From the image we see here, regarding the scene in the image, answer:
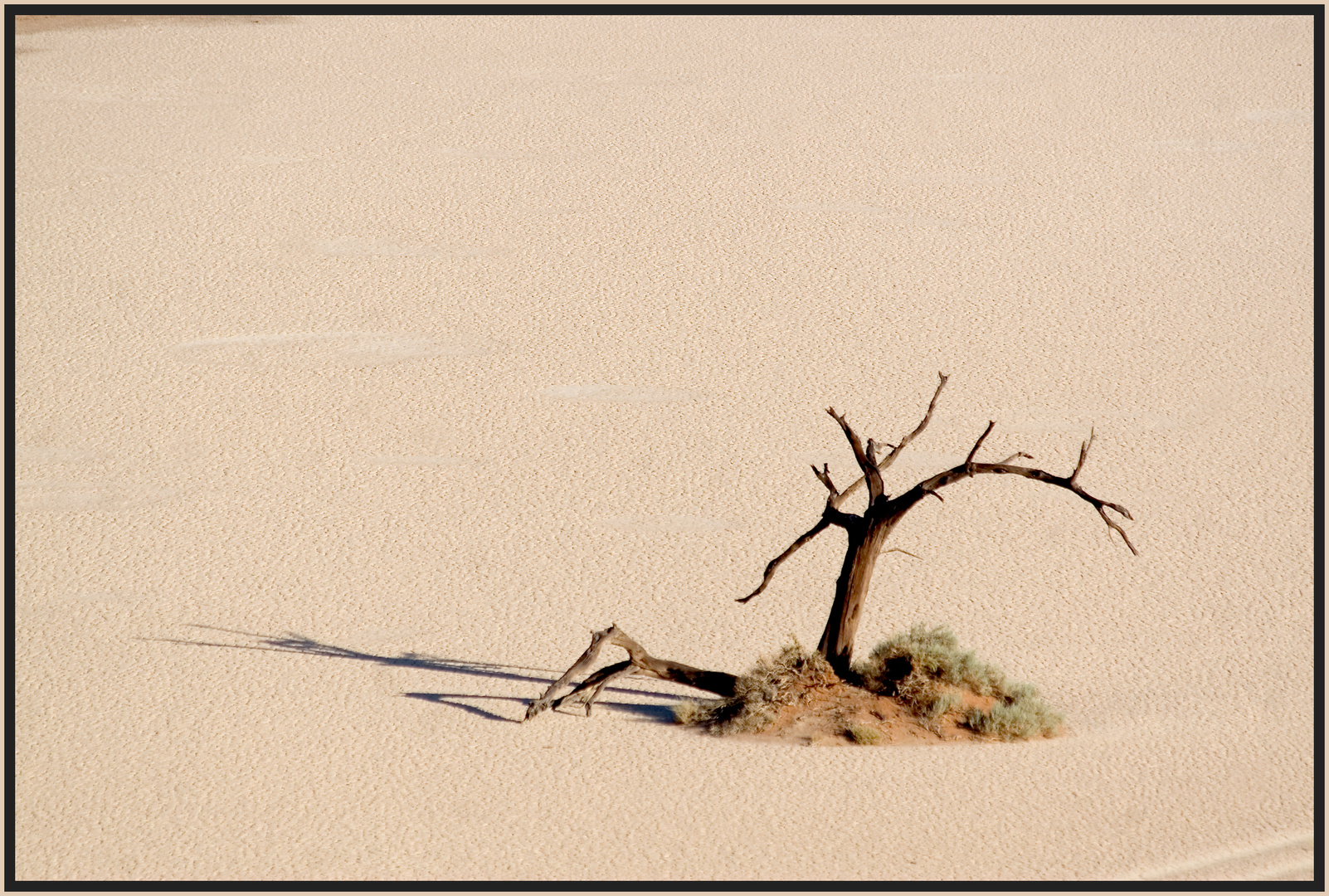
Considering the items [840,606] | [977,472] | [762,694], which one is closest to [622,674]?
[762,694]

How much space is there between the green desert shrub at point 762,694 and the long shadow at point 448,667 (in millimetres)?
308

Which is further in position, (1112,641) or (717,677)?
(1112,641)

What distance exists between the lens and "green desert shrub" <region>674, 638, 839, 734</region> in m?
11.4

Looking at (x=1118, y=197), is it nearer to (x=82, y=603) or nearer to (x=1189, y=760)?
(x=1189, y=760)

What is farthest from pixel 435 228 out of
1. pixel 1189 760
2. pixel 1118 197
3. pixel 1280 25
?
pixel 1280 25

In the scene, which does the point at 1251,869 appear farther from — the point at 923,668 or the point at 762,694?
the point at 762,694

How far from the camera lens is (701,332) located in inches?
796

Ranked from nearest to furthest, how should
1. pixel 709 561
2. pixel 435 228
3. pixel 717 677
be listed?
pixel 717 677
pixel 709 561
pixel 435 228

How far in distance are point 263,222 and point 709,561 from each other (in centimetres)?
1160

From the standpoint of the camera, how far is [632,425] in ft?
57.8

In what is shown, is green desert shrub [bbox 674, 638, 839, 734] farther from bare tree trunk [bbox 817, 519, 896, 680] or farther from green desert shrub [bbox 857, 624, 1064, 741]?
green desert shrub [bbox 857, 624, 1064, 741]

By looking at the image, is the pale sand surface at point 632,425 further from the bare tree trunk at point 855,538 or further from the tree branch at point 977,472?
the tree branch at point 977,472

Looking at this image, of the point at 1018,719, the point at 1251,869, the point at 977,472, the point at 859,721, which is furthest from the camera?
Answer: the point at 859,721

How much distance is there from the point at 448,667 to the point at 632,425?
549cm
